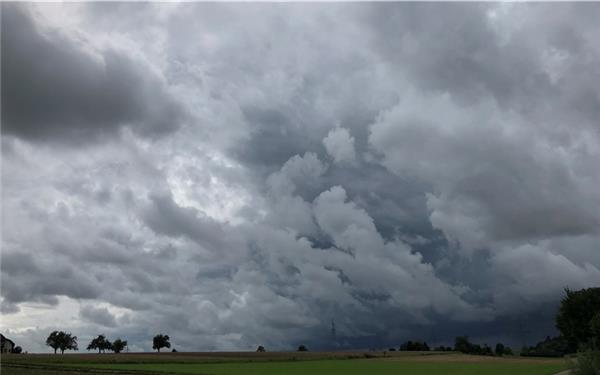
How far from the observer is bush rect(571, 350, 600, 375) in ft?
231

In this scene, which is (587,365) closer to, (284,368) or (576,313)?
(576,313)

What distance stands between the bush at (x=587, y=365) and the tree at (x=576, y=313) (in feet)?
204

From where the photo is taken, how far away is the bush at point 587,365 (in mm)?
70438

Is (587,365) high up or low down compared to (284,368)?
up

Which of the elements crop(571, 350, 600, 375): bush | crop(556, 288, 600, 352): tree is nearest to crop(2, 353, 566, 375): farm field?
crop(556, 288, 600, 352): tree

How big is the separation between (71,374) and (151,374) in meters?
→ 13.2

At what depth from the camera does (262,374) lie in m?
110

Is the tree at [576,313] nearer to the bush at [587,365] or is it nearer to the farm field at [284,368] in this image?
the farm field at [284,368]

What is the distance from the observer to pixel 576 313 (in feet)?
442

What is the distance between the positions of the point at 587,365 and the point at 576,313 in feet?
230

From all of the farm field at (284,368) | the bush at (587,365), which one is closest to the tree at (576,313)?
the farm field at (284,368)

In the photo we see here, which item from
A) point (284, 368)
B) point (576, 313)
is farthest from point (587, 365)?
point (284, 368)

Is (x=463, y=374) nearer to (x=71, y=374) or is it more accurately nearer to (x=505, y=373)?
(x=505, y=373)

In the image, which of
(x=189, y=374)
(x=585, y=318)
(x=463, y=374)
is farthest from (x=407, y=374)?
(x=585, y=318)
